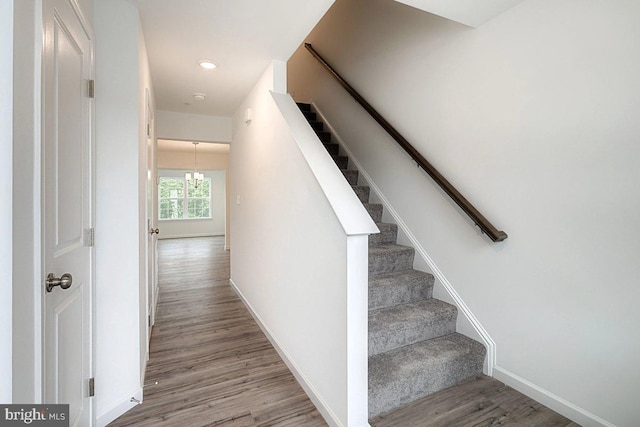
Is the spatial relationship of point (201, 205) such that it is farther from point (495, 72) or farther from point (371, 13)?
point (495, 72)

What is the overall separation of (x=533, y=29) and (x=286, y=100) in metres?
1.64

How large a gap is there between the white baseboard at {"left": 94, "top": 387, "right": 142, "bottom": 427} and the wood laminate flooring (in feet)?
0.11

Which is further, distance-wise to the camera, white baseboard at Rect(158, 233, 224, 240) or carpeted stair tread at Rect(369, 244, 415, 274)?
white baseboard at Rect(158, 233, 224, 240)

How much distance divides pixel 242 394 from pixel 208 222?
912 centimetres

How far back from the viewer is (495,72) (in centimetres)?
190

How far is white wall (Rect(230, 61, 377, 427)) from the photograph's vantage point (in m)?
1.49

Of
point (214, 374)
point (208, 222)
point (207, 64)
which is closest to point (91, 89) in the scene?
point (207, 64)

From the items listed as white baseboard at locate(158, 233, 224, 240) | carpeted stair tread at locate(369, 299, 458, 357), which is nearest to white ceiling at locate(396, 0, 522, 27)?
carpeted stair tread at locate(369, 299, 458, 357)

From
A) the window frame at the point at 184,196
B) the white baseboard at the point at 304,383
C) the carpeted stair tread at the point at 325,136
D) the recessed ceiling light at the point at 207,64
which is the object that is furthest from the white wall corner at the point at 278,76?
the window frame at the point at 184,196

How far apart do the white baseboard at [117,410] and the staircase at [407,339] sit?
4.59ft

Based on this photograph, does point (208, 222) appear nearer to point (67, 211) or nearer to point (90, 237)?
point (90, 237)

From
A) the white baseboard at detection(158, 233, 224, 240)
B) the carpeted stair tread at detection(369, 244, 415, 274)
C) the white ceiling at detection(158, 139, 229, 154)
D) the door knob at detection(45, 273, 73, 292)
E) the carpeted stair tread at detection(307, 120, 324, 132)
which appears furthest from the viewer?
the white baseboard at detection(158, 233, 224, 240)

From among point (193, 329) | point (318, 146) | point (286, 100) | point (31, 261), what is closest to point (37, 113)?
point (31, 261)

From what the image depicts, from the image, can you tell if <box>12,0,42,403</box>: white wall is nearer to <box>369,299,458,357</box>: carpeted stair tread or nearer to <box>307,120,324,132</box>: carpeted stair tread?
<box>369,299,458,357</box>: carpeted stair tread
